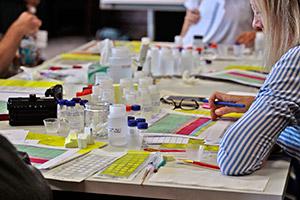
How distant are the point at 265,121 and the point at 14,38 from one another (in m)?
1.93

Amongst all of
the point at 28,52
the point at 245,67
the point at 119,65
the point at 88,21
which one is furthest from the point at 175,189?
the point at 88,21

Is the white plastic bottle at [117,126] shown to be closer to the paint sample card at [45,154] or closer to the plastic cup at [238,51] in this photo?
the paint sample card at [45,154]

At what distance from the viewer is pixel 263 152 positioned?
1705mm

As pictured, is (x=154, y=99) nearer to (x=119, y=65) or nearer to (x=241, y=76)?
(x=119, y=65)

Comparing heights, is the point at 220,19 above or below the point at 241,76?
above

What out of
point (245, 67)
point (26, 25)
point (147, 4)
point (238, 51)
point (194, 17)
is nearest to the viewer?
point (245, 67)

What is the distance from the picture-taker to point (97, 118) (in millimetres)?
2045

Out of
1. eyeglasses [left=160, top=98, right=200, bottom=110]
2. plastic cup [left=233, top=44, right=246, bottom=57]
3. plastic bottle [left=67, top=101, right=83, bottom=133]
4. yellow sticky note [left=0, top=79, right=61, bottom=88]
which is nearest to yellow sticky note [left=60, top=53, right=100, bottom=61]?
yellow sticky note [left=0, top=79, right=61, bottom=88]

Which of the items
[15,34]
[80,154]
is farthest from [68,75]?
[80,154]

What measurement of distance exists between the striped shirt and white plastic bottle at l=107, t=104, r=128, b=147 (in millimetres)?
349

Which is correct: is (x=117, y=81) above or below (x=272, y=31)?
below

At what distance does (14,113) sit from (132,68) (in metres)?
0.82

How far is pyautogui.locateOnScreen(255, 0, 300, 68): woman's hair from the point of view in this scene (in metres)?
1.76

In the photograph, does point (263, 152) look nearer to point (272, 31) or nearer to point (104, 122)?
point (272, 31)
